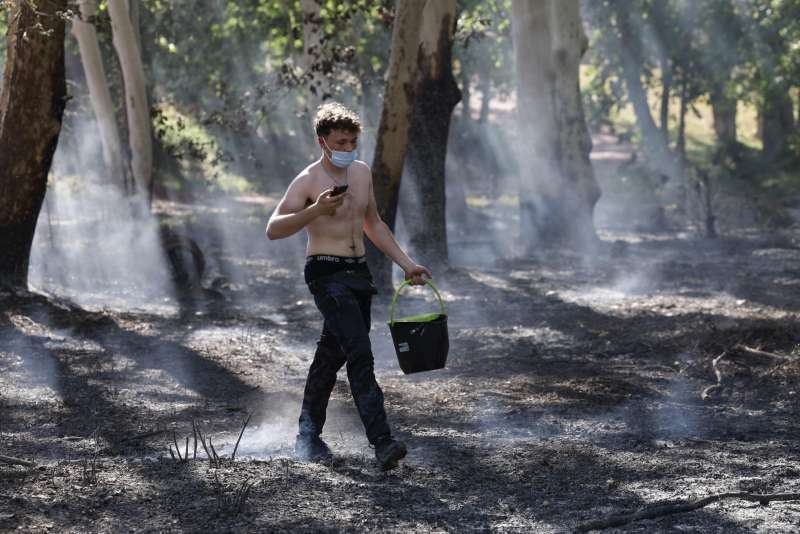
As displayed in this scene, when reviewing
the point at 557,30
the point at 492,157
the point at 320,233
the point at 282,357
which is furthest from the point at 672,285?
the point at 492,157

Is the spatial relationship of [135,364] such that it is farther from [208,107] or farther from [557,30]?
[208,107]

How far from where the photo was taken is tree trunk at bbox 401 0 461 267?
50.5 feet

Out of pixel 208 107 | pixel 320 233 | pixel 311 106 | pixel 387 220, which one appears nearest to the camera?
pixel 320 233

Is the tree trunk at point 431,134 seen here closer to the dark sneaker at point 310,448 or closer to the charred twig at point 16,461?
the dark sneaker at point 310,448

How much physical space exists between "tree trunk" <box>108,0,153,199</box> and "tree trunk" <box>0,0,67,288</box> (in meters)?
6.61

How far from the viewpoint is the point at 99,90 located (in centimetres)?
2042

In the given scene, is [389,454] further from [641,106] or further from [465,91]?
[465,91]

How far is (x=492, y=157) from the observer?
4434 centimetres

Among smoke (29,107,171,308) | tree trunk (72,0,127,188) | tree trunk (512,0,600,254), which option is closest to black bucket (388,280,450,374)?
smoke (29,107,171,308)

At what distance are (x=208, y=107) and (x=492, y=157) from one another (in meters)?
10.3

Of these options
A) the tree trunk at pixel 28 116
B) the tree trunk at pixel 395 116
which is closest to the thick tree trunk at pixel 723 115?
the tree trunk at pixel 395 116

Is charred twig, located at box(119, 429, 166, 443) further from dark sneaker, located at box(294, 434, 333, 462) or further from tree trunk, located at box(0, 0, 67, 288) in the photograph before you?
tree trunk, located at box(0, 0, 67, 288)

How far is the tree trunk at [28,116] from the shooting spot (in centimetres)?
1175

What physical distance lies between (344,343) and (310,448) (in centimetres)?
66
